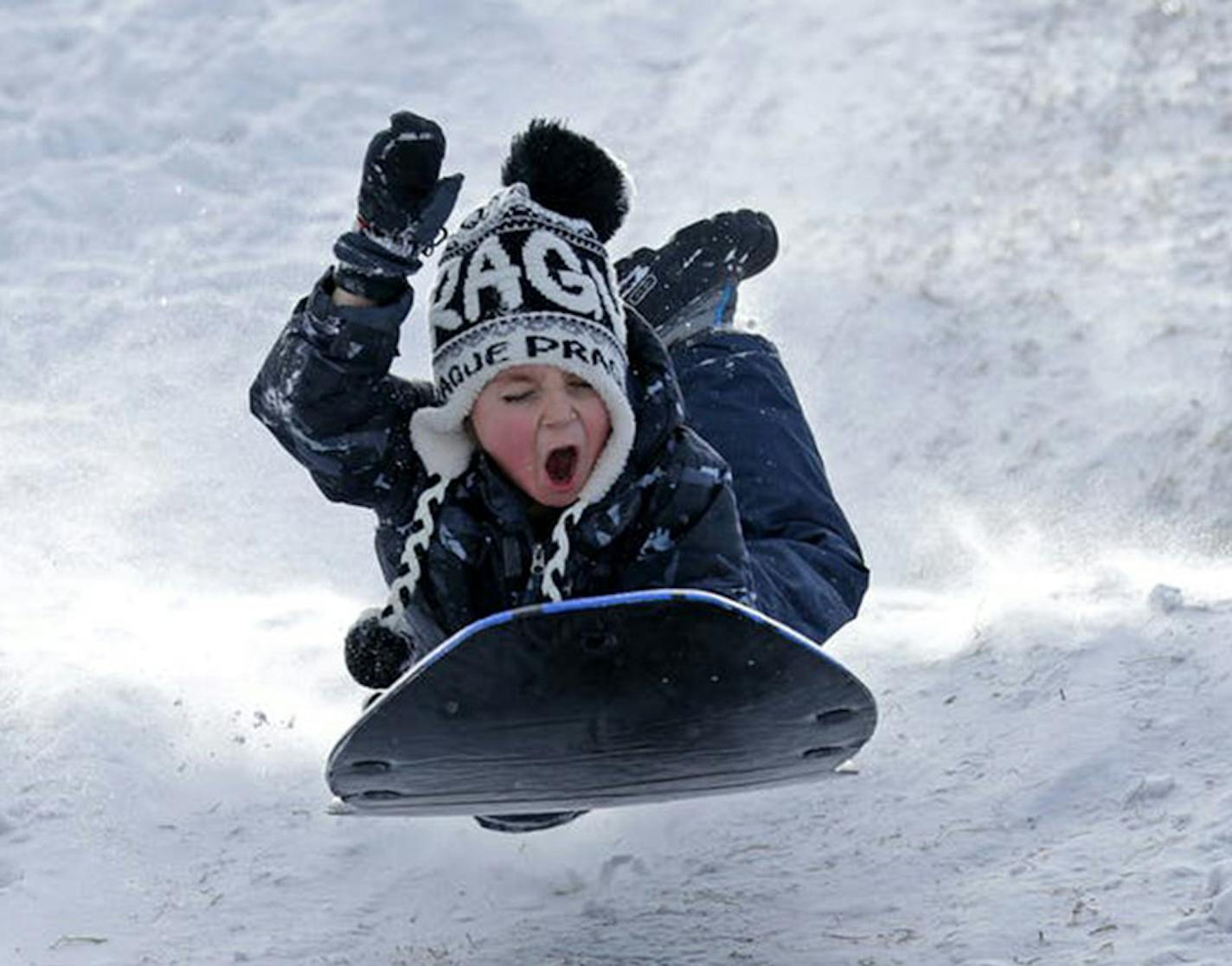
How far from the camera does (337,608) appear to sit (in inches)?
261

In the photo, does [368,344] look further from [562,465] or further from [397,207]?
[562,465]

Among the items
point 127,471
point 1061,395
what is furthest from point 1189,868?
point 127,471

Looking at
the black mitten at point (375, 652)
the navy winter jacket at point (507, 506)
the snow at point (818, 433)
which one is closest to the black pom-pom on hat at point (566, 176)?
the navy winter jacket at point (507, 506)

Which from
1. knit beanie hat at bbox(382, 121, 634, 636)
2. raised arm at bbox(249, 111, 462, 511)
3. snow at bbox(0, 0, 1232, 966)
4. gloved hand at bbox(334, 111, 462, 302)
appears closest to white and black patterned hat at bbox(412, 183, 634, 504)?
knit beanie hat at bbox(382, 121, 634, 636)

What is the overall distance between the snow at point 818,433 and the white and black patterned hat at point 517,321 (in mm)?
1060

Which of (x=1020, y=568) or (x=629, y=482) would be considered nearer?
(x=629, y=482)

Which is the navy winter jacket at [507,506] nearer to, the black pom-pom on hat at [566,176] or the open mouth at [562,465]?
the open mouth at [562,465]

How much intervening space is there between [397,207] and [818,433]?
5388mm

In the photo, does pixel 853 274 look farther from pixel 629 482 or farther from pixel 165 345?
pixel 629 482

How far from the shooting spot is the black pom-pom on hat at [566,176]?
4305mm

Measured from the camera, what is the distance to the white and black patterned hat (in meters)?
3.95

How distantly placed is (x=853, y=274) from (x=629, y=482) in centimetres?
595

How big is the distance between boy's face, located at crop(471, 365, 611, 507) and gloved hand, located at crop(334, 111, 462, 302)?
1.28 ft

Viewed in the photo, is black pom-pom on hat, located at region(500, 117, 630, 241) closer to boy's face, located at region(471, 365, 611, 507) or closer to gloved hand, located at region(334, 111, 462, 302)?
boy's face, located at region(471, 365, 611, 507)
